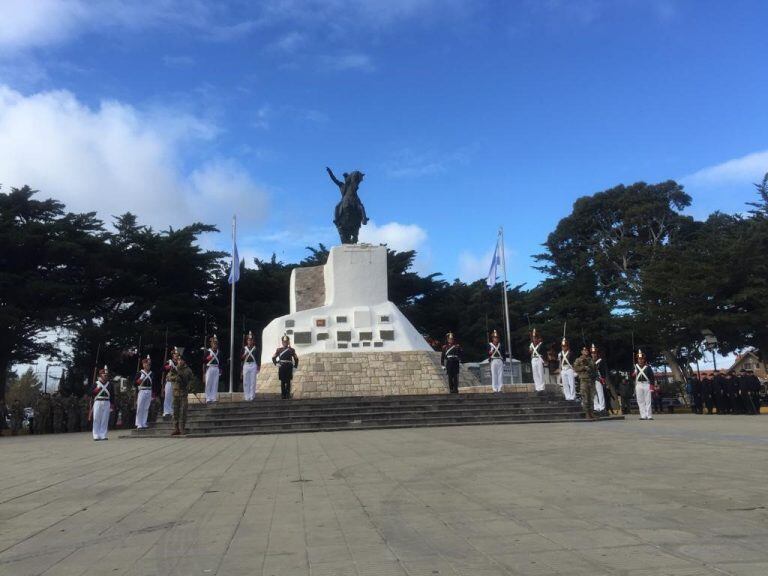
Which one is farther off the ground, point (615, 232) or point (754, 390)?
point (615, 232)

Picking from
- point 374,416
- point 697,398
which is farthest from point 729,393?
point 374,416

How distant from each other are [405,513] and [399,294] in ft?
110

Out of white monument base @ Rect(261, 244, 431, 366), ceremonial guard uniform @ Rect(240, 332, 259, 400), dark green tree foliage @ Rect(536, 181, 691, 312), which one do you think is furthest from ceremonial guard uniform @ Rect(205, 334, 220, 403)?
dark green tree foliage @ Rect(536, 181, 691, 312)

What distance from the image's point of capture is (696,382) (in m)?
20.7

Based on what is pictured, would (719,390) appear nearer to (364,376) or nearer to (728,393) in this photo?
(728,393)

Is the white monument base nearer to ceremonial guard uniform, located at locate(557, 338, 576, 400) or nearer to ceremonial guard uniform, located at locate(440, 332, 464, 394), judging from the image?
ceremonial guard uniform, located at locate(440, 332, 464, 394)

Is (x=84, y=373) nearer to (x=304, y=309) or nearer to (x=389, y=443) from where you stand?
(x=304, y=309)

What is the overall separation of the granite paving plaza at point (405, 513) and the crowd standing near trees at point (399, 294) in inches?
549

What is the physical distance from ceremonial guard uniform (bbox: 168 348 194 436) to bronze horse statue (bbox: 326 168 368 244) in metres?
11.3

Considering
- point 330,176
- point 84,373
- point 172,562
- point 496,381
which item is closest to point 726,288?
point 496,381

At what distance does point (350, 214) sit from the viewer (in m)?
24.4

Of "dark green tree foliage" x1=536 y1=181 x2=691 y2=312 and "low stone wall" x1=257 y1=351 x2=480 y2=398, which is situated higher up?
"dark green tree foliage" x1=536 y1=181 x2=691 y2=312

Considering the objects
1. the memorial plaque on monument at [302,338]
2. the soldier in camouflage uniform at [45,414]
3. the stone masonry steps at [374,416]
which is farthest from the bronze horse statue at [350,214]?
the soldier in camouflage uniform at [45,414]

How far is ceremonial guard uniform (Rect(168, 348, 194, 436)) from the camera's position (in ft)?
42.9
